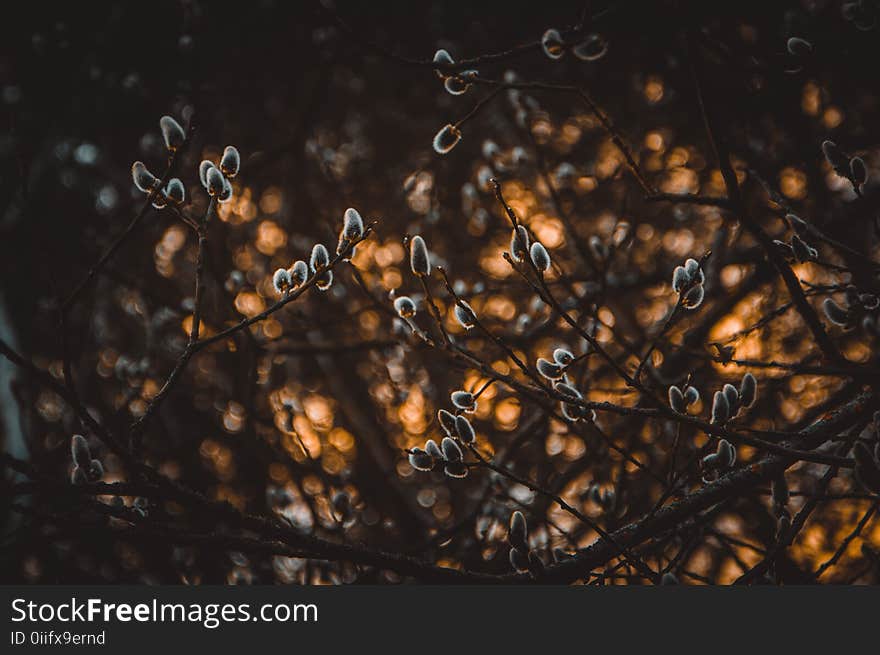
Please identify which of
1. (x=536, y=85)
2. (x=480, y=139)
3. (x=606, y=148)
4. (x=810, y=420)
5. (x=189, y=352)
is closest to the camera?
(x=189, y=352)

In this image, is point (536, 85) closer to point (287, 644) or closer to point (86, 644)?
point (287, 644)

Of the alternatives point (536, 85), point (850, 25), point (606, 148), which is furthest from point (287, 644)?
point (606, 148)

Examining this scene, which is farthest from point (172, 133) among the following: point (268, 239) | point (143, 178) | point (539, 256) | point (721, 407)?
point (268, 239)

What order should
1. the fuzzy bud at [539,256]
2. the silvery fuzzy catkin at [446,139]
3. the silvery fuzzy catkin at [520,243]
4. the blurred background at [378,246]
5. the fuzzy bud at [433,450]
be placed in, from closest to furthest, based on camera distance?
the silvery fuzzy catkin at [520,243]
the fuzzy bud at [539,256]
the fuzzy bud at [433,450]
the silvery fuzzy catkin at [446,139]
the blurred background at [378,246]

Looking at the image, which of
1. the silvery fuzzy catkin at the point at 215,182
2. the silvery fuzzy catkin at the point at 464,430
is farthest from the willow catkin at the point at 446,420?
the silvery fuzzy catkin at the point at 215,182

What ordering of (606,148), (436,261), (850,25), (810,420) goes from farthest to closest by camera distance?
(606,148) → (436,261) → (810,420) → (850,25)

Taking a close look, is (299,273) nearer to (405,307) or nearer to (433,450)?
(405,307)

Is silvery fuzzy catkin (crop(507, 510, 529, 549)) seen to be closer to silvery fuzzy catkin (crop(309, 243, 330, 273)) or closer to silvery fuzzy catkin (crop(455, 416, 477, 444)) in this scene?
silvery fuzzy catkin (crop(455, 416, 477, 444))

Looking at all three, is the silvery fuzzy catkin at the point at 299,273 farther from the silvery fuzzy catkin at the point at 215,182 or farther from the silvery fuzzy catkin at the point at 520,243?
the silvery fuzzy catkin at the point at 520,243

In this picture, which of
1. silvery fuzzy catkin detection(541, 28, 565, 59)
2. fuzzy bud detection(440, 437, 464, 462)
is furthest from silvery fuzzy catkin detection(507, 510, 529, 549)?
silvery fuzzy catkin detection(541, 28, 565, 59)
